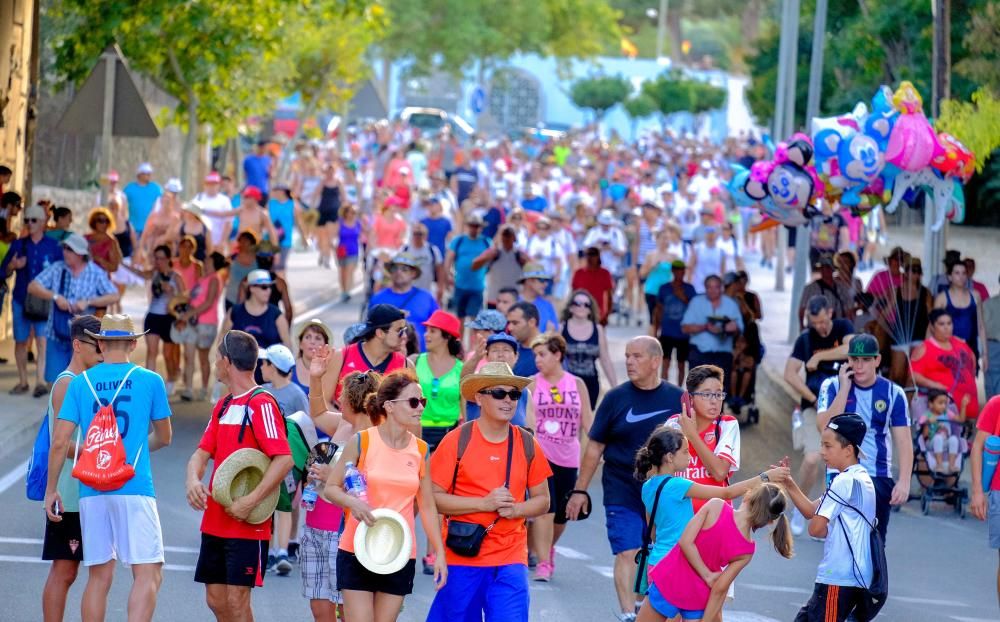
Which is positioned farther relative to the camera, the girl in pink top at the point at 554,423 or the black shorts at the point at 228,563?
the girl in pink top at the point at 554,423

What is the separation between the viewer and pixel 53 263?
53.6 feet

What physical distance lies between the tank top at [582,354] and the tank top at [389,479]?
6094mm

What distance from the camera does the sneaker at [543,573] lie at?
36.3 feet

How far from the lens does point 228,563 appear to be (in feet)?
27.1

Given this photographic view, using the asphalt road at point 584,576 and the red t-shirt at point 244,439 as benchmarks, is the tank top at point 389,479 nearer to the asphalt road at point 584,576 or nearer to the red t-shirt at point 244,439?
the red t-shirt at point 244,439

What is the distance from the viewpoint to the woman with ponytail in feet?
26.8

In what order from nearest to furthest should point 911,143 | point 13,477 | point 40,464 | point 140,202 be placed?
point 40,464, point 13,477, point 911,143, point 140,202

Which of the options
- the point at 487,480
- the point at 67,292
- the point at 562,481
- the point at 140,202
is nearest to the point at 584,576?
the point at 562,481

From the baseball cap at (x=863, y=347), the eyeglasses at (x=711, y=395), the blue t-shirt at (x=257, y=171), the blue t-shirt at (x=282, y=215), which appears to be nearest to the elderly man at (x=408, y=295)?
the baseball cap at (x=863, y=347)

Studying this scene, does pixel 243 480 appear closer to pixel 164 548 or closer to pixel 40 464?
pixel 40 464

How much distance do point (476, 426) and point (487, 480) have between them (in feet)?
0.90

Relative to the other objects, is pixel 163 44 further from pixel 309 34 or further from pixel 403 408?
pixel 403 408

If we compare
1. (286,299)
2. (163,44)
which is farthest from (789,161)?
(163,44)

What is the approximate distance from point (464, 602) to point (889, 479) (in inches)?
138
